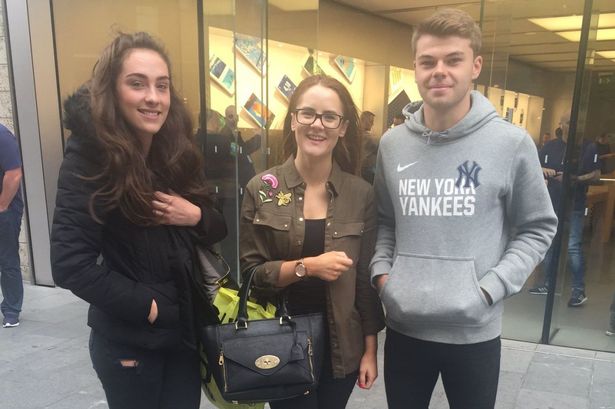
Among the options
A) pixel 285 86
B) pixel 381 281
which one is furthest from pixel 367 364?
pixel 285 86

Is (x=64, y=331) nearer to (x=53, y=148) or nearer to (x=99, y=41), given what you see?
(x=53, y=148)

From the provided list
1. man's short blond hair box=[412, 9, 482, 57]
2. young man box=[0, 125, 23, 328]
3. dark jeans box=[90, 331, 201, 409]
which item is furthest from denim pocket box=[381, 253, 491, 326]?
young man box=[0, 125, 23, 328]

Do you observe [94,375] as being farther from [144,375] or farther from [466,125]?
[466,125]

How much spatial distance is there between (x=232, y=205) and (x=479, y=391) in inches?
183

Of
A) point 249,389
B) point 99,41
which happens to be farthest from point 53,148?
point 249,389

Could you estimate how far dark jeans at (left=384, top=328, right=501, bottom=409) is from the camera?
5.73ft

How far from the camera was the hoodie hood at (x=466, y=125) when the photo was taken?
1.71 m

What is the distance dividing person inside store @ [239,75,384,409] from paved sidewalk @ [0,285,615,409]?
1.62 m

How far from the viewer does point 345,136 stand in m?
2.02

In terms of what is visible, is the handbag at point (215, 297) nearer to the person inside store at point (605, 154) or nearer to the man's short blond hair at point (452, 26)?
the man's short blond hair at point (452, 26)

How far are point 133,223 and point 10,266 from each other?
3.68 meters

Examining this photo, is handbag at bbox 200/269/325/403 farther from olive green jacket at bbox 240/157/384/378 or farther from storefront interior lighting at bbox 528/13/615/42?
storefront interior lighting at bbox 528/13/615/42

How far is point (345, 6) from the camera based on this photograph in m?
8.80

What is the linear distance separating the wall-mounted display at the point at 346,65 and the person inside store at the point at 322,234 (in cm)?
763
